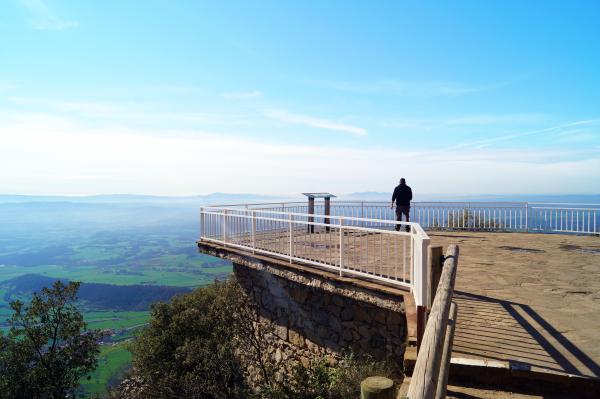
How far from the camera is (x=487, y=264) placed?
8914mm

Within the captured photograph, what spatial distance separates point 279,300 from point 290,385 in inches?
75.0

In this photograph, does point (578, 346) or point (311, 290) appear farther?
point (311, 290)

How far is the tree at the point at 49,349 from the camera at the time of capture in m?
12.2

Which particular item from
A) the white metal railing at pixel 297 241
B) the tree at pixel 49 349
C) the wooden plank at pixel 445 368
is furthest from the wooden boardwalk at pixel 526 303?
the tree at pixel 49 349

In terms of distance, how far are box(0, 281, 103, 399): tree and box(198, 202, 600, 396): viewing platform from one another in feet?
20.5

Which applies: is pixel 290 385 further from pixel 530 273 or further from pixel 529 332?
pixel 530 273

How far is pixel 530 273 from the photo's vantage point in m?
7.92

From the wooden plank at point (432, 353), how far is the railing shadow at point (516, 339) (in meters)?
1.53

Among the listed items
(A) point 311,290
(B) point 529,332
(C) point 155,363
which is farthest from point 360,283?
(C) point 155,363

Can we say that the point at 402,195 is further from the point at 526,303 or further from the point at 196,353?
the point at 196,353

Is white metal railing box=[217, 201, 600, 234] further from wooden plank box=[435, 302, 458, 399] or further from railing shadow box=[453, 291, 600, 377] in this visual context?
wooden plank box=[435, 302, 458, 399]

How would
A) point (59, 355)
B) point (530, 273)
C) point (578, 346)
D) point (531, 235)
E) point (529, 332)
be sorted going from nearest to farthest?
1. point (578, 346)
2. point (529, 332)
3. point (530, 273)
4. point (59, 355)
5. point (531, 235)

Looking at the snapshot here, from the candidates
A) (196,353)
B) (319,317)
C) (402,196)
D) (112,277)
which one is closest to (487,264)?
(402,196)

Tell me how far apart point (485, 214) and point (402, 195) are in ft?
18.9
